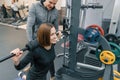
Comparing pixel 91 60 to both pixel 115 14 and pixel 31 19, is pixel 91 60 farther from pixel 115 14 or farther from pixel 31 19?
pixel 31 19

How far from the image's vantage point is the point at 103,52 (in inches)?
79.7

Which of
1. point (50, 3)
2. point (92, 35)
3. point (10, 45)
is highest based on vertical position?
point (50, 3)

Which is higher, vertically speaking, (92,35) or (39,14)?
(39,14)

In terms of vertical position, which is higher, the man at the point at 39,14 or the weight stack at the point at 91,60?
the man at the point at 39,14

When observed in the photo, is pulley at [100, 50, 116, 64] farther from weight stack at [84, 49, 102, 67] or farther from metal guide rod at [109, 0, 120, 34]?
metal guide rod at [109, 0, 120, 34]

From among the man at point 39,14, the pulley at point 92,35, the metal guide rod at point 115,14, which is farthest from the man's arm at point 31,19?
the metal guide rod at point 115,14

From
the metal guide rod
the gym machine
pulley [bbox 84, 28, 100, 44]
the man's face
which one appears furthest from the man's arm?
the metal guide rod

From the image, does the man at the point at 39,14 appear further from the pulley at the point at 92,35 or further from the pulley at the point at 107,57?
the pulley at the point at 107,57

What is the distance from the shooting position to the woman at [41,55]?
4.88 ft

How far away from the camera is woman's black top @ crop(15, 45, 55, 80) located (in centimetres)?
150

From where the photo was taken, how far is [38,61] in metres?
1.58

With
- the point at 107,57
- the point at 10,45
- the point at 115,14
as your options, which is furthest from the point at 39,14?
the point at 10,45

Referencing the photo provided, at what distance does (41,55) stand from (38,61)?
0.25 feet

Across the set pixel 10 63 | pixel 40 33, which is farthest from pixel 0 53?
pixel 40 33
